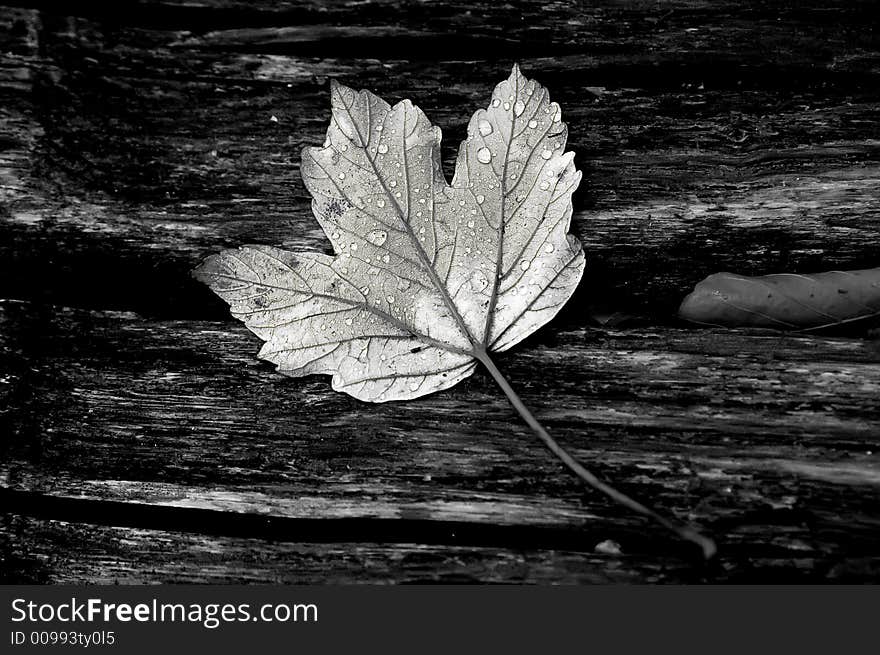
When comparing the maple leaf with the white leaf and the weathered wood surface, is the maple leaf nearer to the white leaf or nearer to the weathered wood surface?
the white leaf

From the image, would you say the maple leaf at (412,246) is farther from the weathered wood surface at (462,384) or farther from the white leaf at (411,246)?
the weathered wood surface at (462,384)

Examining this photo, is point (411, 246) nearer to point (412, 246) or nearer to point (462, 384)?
point (412, 246)

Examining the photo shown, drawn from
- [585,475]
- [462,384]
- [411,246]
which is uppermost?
[411,246]

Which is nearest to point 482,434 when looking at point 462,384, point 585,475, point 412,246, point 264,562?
point 462,384

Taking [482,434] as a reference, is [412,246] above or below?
above

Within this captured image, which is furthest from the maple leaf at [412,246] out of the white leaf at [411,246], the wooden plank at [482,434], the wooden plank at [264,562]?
the wooden plank at [264,562]

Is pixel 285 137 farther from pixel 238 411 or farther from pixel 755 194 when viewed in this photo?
pixel 755 194

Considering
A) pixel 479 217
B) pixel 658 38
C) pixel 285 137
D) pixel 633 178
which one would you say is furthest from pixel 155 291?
pixel 658 38
